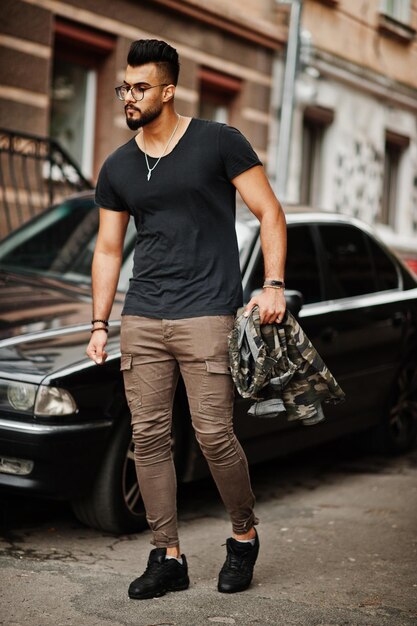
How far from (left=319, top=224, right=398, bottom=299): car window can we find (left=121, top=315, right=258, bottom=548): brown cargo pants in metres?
2.30

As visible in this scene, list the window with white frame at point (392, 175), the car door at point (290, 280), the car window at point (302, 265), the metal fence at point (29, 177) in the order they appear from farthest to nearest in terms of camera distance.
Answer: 1. the window with white frame at point (392, 175)
2. the metal fence at point (29, 177)
3. the car window at point (302, 265)
4. the car door at point (290, 280)

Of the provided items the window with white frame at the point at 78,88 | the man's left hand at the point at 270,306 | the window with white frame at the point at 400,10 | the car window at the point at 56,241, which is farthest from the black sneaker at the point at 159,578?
the window with white frame at the point at 400,10

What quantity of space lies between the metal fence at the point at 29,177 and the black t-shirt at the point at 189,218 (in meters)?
6.48

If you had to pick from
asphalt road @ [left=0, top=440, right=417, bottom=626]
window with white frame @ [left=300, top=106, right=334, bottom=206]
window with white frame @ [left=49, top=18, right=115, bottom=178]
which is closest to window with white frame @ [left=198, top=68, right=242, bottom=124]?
window with white frame @ [left=300, top=106, right=334, bottom=206]

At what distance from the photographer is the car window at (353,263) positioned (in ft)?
21.1

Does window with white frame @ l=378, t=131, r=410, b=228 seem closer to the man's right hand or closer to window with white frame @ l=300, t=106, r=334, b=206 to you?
window with white frame @ l=300, t=106, r=334, b=206

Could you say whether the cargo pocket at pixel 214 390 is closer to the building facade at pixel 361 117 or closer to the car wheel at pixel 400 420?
the car wheel at pixel 400 420

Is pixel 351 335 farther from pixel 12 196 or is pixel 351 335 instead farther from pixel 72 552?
pixel 12 196

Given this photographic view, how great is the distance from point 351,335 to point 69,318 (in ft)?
5.84

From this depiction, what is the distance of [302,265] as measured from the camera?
243 inches

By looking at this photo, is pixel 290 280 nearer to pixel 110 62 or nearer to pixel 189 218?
pixel 189 218

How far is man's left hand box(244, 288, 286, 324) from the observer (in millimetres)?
3984

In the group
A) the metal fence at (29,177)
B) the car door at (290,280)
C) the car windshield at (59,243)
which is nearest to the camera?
the car door at (290,280)

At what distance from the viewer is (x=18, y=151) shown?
10500 mm
